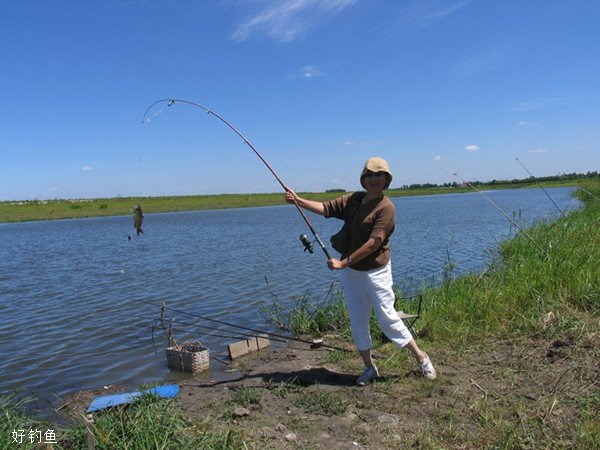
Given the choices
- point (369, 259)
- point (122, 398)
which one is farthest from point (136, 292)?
point (369, 259)

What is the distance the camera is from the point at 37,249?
Result: 78.6ft

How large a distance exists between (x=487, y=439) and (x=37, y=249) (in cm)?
2488

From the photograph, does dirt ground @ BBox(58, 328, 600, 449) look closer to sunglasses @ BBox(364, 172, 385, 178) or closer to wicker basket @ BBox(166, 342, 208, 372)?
wicker basket @ BBox(166, 342, 208, 372)

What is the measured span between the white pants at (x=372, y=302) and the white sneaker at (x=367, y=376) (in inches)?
11.3

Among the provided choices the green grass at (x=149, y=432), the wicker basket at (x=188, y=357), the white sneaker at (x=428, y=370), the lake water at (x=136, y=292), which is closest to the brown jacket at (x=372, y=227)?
the white sneaker at (x=428, y=370)

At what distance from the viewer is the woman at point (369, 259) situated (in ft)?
15.0

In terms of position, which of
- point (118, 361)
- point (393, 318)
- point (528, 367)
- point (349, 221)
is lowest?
point (118, 361)

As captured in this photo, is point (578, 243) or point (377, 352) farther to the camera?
point (578, 243)

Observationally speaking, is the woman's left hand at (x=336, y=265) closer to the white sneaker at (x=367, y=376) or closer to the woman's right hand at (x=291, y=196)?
the woman's right hand at (x=291, y=196)

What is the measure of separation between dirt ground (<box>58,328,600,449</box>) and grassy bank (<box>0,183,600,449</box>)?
1 cm

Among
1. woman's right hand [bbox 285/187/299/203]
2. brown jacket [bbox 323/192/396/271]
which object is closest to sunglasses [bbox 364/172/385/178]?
brown jacket [bbox 323/192/396/271]

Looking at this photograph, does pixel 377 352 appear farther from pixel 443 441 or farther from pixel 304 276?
pixel 304 276

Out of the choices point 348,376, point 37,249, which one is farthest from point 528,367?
point 37,249

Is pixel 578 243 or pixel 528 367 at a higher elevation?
pixel 578 243
